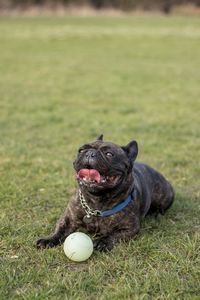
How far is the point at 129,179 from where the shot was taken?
5000 millimetres

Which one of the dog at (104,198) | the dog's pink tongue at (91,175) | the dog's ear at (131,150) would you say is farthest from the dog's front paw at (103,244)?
the dog's ear at (131,150)

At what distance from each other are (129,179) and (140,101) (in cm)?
855

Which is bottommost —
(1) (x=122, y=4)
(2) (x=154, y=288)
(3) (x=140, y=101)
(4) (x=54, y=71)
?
(1) (x=122, y=4)

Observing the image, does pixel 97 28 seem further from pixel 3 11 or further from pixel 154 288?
pixel 154 288

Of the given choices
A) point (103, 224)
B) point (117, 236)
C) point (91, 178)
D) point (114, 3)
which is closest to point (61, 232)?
point (103, 224)

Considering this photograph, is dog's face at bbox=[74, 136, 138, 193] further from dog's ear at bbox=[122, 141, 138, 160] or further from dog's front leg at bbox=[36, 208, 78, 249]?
dog's front leg at bbox=[36, 208, 78, 249]

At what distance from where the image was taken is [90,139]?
30.7ft

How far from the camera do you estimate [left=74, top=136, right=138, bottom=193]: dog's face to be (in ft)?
15.1

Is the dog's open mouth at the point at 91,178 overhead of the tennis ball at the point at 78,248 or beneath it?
overhead

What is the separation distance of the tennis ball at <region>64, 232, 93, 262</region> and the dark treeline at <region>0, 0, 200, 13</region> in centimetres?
5572

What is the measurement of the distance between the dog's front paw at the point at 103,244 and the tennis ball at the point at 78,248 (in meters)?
0.18

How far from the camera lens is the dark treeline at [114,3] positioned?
5866cm

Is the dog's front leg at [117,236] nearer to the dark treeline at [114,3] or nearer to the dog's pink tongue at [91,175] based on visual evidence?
the dog's pink tongue at [91,175]

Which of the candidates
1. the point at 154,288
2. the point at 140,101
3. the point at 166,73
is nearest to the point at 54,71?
the point at 166,73
